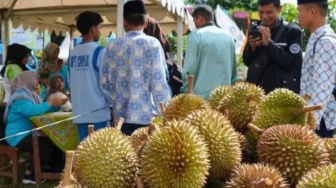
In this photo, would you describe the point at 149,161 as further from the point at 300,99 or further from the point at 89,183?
the point at 300,99

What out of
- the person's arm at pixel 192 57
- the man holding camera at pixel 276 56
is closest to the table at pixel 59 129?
the person's arm at pixel 192 57

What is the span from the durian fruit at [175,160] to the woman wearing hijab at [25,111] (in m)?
3.08

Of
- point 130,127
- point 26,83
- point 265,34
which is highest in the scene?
point 265,34

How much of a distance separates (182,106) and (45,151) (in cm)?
303

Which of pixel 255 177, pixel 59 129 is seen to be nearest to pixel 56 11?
pixel 59 129

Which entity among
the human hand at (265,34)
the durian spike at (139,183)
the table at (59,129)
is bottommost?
the table at (59,129)

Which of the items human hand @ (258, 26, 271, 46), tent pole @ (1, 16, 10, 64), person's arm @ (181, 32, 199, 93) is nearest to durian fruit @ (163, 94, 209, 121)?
human hand @ (258, 26, 271, 46)

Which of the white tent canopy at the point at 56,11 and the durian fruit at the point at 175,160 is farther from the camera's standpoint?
the white tent canopy at the point at 56,11

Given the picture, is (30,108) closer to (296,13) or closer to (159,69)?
(159,69)

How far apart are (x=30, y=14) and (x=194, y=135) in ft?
22.2

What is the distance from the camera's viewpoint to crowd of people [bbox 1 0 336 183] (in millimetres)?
2309

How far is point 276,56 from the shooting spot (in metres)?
2.66

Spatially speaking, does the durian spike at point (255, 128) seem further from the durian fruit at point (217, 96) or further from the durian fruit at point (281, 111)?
the durian fruit at point (217, 96)

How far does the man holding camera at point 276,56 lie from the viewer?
2730 mm
